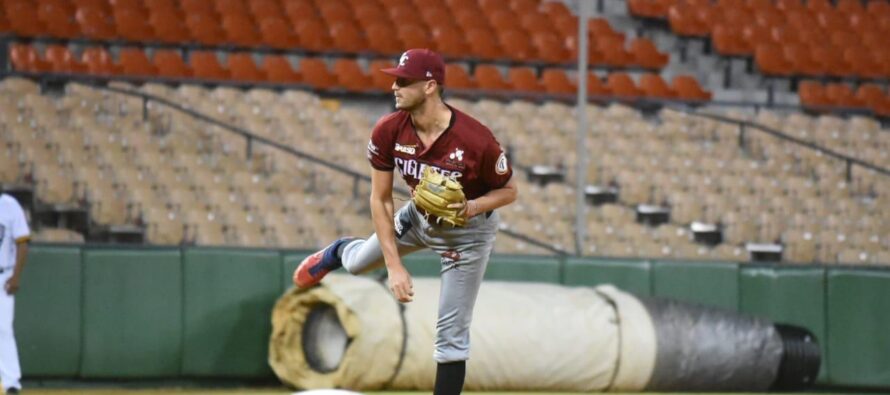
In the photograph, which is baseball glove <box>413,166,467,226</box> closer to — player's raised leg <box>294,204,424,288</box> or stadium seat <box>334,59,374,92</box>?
player's raised leg <box>294,204,424,288</box>

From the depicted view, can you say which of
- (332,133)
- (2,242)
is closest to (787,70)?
(332,133)

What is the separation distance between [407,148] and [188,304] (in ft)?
16.1

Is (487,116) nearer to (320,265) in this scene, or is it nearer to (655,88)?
(655,88)

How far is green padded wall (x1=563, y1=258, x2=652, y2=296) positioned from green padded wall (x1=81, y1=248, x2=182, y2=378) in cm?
325

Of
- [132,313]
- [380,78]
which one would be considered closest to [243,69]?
[380,78]

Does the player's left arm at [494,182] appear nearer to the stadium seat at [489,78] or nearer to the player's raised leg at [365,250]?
the player's raised leg at [365,250]

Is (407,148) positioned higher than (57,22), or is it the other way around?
(57,22)

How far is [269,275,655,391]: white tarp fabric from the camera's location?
33.2 feet

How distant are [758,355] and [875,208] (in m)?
3.87

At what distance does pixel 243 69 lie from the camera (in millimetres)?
16531

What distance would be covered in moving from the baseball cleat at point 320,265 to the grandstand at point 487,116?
4.77 meters

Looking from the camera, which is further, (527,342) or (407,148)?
(527,342)

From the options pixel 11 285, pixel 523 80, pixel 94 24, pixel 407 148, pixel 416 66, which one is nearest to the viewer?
pixel 416 66

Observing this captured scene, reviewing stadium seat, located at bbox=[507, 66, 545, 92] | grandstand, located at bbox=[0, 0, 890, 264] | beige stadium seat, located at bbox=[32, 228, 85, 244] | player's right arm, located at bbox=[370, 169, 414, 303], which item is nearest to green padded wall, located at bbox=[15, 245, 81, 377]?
beige stadium seat, located at bbox=[32, 228, 85, 244]
